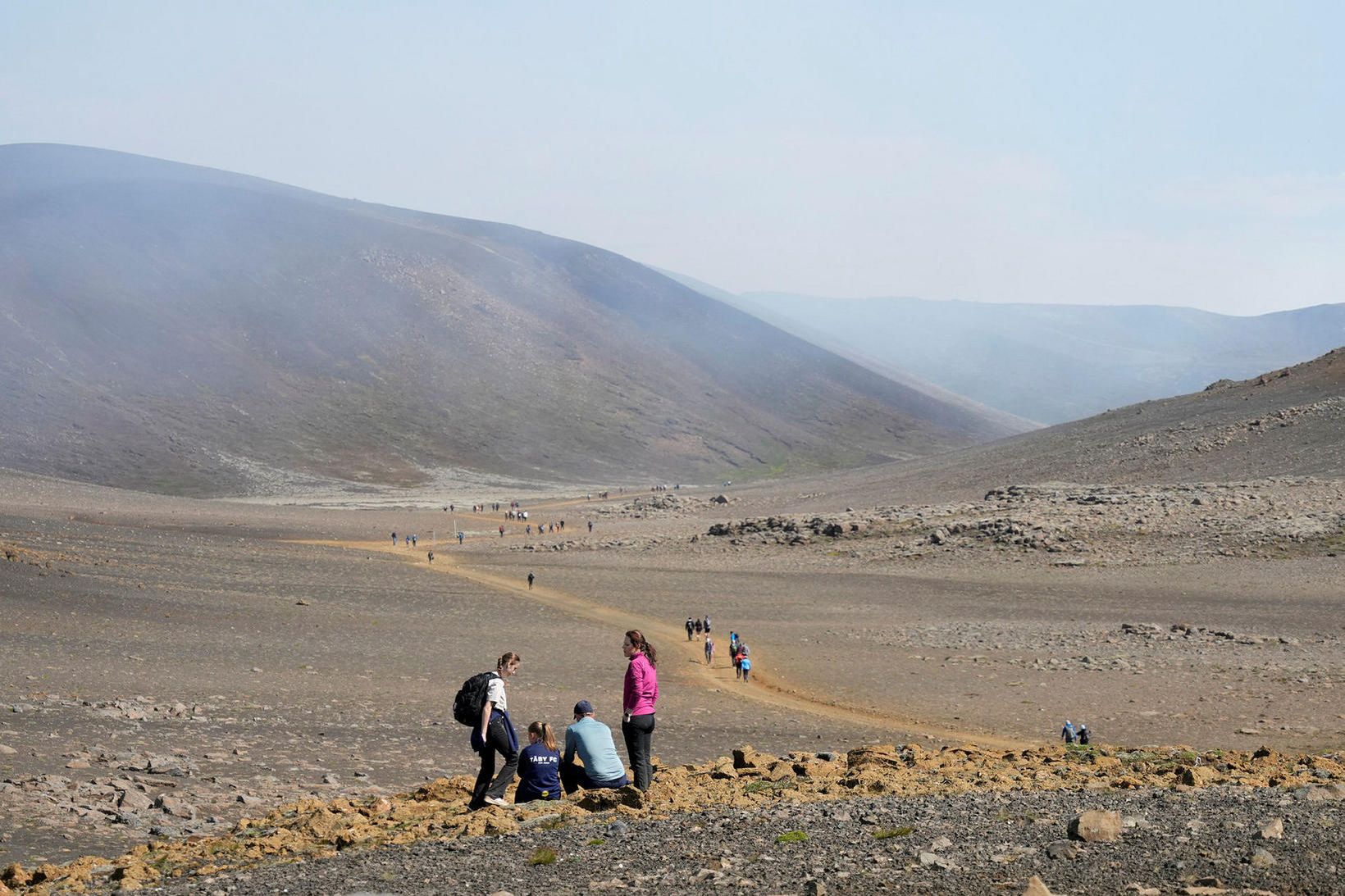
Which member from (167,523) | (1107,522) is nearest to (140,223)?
(167,523)

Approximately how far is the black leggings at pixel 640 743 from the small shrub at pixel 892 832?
2.31 meters

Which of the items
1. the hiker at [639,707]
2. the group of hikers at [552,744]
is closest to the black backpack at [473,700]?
the group of hikers at [552,744]

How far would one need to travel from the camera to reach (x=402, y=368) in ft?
516

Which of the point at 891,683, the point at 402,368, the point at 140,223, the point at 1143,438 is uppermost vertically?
the point at 140,223

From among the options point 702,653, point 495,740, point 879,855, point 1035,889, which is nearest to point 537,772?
point 495,740

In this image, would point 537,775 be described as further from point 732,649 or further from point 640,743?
point 732,649

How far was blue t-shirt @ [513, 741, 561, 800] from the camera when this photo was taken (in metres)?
10.1

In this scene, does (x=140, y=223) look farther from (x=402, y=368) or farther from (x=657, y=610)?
(x=657, y=610)

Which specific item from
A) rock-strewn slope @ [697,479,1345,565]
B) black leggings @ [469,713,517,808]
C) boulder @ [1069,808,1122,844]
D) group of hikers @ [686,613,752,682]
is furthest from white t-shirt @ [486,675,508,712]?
rock-strewn slope @ [697,479,1345,565]

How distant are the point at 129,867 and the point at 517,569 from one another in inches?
1519

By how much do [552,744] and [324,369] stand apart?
14767 centimetres

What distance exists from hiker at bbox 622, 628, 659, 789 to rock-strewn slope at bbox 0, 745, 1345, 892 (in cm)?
30

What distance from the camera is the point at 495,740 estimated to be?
997cm

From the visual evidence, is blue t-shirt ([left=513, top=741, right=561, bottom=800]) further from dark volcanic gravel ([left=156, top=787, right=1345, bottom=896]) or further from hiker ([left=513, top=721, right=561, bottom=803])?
dark volcanic gravel ([left=156, top=787, right=1345, bottom=896])
